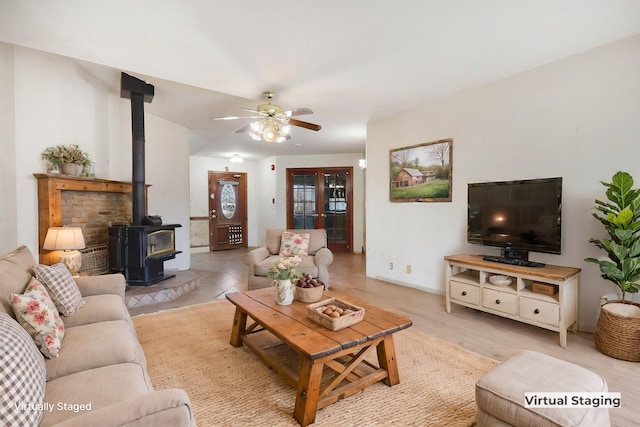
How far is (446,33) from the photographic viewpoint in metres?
2.29

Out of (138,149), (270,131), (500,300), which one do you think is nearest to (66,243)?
(138,149)

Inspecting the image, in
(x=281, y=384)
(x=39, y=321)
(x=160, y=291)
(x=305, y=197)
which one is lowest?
(x=281, y=384)

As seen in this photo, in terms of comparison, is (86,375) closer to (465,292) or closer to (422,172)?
(465,292)

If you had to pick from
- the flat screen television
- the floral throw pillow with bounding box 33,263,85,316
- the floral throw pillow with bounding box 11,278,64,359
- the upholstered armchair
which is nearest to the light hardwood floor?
the upholstered armchair

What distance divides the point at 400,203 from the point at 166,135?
3837mm

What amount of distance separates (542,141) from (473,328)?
194 cm

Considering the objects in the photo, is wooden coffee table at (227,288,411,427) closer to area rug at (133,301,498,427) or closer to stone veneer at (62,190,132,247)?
area rug at (133,301,498,427)

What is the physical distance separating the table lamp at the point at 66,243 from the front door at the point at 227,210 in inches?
180

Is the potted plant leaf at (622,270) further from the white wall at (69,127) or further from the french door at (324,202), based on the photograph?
the french door at (324,202)

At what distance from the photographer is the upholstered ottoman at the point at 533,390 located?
1.23m

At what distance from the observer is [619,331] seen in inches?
87.9

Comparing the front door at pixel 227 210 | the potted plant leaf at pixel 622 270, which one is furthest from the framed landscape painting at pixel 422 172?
the front door at pixel 227 210

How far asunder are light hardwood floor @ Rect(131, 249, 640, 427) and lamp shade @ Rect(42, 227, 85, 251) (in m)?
0.93

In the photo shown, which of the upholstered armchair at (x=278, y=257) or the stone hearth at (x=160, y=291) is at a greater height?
the upholstered armchair at (x=278, y=257)
